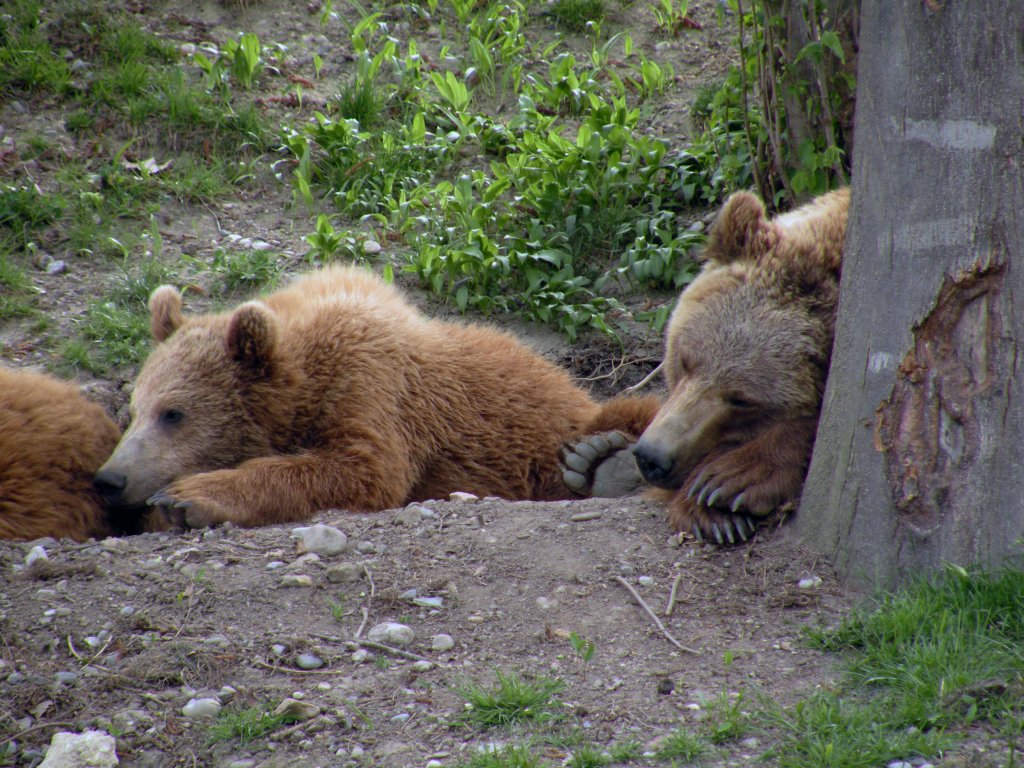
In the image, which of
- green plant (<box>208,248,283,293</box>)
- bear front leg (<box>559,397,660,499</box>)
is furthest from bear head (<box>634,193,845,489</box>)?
green plant (<box>208,248,283,293</box>)

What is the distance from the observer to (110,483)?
491 centimetres

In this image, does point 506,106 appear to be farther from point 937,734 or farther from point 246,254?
point 937,734

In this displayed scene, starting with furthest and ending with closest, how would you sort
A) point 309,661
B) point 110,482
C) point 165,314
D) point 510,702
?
point 165,314 < point 110,482 < point 309,661 < point 510,702

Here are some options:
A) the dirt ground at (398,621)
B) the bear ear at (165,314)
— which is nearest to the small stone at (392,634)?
the dirt ground at (398,621)

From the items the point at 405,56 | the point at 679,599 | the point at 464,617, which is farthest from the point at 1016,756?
the point at 405,56

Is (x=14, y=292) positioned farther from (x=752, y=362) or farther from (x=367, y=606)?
(x=752, y=362)

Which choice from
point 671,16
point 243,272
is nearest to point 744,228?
point 243,272

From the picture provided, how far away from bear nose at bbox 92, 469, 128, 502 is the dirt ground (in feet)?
2.06

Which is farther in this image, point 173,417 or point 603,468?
point 603,468

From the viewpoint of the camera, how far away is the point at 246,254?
6988mm

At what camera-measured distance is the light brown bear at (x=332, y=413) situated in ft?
16.1

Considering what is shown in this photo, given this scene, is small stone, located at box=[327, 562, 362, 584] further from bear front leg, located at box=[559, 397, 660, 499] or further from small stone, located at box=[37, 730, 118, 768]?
bear front leg, located at box=[559, 397, 660, 499]

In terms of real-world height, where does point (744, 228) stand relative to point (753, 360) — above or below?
above

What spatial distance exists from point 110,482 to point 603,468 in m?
2.31
